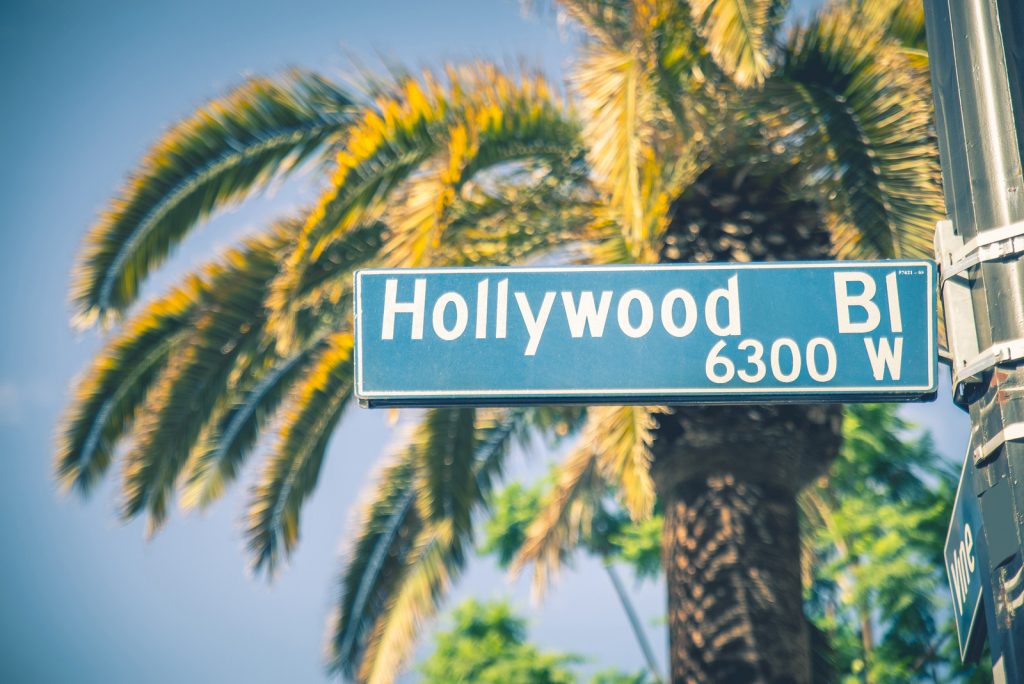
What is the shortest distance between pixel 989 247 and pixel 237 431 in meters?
7.06

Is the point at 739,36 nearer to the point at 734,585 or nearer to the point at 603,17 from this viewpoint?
the point at 603,17

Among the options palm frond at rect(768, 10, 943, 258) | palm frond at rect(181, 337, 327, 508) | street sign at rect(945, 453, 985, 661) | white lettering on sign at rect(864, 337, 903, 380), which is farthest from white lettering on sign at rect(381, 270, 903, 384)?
palm frond at rect(181, 337, 327, 508)

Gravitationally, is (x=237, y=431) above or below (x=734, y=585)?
above

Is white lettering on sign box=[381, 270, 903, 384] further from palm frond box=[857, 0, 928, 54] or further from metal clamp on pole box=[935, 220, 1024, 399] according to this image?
palm frond box=[857, 0, 928, 54]

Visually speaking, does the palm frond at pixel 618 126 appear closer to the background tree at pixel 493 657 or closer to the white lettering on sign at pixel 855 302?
the white lettering on sign at pixel 855 302

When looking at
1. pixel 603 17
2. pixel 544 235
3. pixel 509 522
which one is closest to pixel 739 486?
pixel 544 235

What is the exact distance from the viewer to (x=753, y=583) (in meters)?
6.63

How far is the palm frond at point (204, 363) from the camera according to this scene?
7816 millimetres

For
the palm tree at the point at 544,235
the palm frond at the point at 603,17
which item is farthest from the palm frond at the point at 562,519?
the palm frond at the point at 603,17

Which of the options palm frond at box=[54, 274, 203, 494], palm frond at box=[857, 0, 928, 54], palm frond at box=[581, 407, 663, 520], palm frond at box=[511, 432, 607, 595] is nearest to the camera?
palm frond at box=[581, 407, 663, 520]

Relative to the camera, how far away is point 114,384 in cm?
811

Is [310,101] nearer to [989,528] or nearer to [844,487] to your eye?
[989,528]

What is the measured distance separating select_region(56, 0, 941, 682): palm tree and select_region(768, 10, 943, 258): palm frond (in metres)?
0.01

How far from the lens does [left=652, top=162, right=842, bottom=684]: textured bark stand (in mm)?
6535
